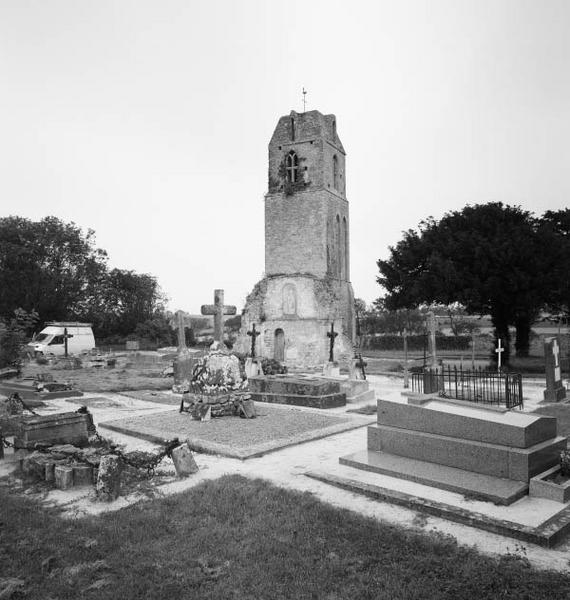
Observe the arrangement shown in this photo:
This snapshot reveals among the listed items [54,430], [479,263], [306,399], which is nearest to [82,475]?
[54,430]

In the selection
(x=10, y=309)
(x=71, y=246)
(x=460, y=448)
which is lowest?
(x=460, y=448)

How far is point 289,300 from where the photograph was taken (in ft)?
103

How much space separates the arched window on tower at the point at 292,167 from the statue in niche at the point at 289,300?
790 cm

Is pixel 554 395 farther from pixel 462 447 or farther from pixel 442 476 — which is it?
pixel 442 476

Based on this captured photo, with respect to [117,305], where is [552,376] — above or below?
below

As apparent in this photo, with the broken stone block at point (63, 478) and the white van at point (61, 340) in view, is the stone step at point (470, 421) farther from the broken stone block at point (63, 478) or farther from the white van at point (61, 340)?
the white van at point (61, 340)

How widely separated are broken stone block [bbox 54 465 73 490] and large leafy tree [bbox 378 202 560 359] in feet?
69.2

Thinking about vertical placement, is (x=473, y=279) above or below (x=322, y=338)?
above

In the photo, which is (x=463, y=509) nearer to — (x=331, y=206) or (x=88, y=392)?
(x=88, y=392)

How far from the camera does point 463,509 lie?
18.0 feet

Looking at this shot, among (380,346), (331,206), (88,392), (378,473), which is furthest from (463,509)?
(380,346)

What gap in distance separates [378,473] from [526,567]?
2.64m

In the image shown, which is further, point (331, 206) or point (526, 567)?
point (331, 206)

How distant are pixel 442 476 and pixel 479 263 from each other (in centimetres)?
1981
